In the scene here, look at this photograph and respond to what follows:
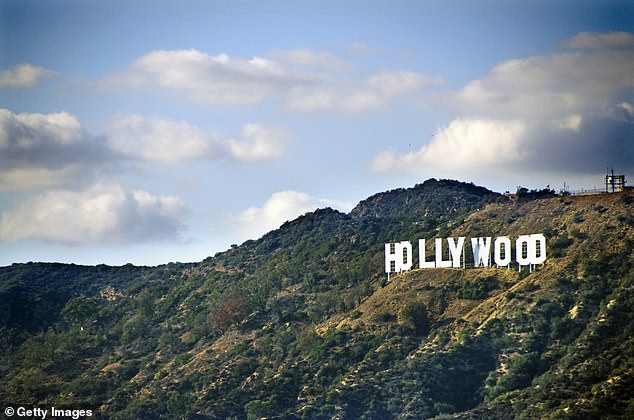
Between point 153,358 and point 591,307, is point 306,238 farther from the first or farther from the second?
point 591,307

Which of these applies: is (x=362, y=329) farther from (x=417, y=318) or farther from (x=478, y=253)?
(x=478, y=253)

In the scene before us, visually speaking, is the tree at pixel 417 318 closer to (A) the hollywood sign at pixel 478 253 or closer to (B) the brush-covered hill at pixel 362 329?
(B) the brush-covered hill at pixel 362 329

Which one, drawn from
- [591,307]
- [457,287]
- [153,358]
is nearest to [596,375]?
[591,307]

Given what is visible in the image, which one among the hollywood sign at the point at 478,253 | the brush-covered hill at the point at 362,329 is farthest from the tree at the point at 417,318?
the hollywood sign at the point at 478,253

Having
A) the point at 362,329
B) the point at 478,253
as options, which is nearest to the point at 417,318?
the point at 362,329

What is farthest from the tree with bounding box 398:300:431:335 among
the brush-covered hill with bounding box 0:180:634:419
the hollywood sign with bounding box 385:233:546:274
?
the hollywood sign with bounding box 385:233:546:274
